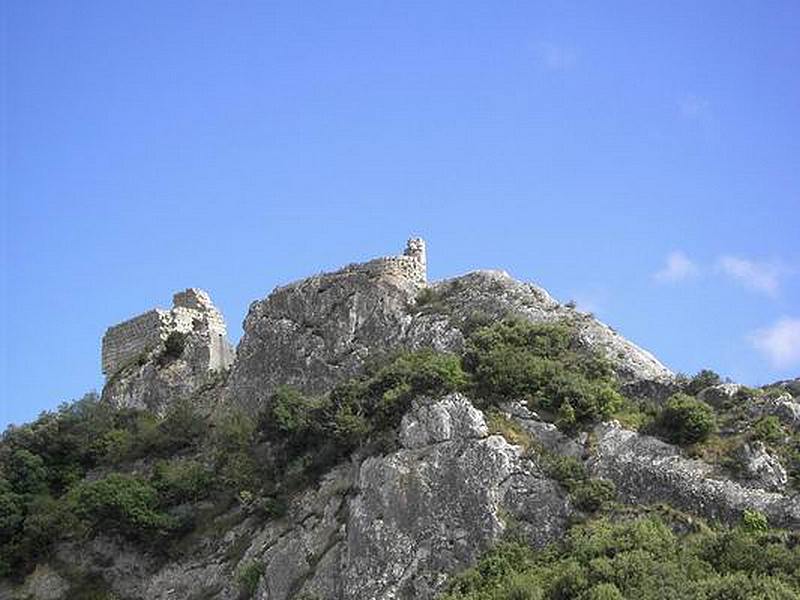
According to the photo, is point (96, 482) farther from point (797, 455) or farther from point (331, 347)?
point (797, 455)

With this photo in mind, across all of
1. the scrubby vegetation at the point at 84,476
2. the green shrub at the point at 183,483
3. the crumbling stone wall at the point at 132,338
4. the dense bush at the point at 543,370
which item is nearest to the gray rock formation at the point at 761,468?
the dense bush at the point at 543,370

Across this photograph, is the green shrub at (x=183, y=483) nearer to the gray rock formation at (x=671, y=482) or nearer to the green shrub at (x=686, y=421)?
the gray rock formation at (x=671, y=482)

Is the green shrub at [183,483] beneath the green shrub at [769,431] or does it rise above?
above

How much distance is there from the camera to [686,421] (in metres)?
37.6

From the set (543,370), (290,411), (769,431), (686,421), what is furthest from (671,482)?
(290,411)

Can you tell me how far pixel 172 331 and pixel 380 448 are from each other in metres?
20.0

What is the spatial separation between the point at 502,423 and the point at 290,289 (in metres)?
14.7

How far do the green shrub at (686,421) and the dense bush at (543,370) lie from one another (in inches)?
72.2

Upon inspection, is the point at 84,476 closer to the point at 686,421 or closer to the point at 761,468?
the point at 686,421

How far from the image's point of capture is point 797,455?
118 feet

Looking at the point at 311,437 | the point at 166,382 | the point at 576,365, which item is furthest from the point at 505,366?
the point at 166,382

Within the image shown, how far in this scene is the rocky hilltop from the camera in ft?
119

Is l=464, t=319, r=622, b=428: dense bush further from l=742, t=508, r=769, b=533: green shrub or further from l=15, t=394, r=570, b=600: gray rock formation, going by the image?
l=742, t=508, r=769, b=533: green shrub

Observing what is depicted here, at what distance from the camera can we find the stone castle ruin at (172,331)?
184 feet
